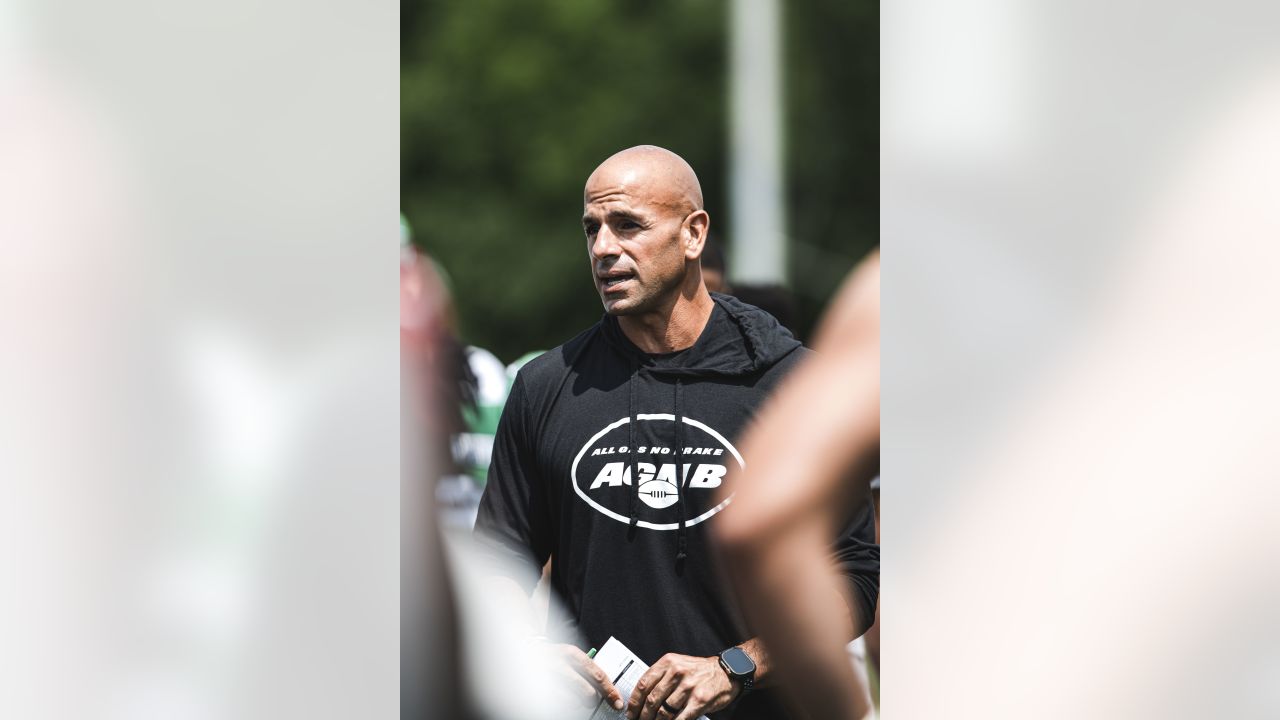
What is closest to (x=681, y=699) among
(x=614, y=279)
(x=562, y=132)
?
(x=614, y=279)

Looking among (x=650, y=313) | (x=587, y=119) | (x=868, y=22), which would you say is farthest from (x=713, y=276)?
(x=868, y=22)

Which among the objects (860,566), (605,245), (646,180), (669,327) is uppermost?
(646,180)

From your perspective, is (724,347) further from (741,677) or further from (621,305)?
(741,677)

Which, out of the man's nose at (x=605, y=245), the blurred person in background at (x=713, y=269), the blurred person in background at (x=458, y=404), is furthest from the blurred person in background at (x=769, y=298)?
the man's nose at (x=605, y=245)

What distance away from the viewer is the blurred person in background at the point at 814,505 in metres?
2.55

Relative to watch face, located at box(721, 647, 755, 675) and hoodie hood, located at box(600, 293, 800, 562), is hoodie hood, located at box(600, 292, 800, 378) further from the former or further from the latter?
watch face, located at box(721, 647, 755, 675)

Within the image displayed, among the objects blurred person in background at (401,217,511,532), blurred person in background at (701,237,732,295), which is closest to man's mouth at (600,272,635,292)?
blurred person in background at (401,217,511,532)

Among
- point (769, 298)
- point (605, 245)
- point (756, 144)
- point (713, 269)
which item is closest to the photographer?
point (605, 245)

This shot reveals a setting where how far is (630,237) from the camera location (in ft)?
→ 9.59

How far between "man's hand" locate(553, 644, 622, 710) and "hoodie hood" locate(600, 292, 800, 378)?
0.55m

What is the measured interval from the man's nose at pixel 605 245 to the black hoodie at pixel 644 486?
0.59ft

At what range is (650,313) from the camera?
Result: 2979 mm
